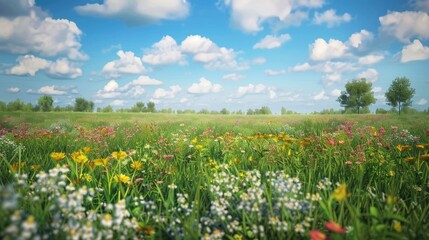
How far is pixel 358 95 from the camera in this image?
241ft

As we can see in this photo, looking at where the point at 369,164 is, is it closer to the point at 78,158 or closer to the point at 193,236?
the point at 193,236

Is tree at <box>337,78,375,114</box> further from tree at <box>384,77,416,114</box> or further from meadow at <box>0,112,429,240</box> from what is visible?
meadow at <box>0,112,429,240</box>

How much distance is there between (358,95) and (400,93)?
1344cm

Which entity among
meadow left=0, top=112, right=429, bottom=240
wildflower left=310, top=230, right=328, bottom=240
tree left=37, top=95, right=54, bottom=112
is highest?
tree left=37, top=95, right=54, bottom=112

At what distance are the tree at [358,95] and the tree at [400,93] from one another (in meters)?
9.25

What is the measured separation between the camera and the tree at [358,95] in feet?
235

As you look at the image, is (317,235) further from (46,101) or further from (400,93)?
(46,101)

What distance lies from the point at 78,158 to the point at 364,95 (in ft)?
259

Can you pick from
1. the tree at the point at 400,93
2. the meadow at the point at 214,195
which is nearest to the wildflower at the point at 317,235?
the meadow at the point at 214,195

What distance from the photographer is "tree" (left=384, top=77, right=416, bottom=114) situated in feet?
196

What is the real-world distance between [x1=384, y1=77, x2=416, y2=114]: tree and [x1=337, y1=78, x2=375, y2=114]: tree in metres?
9.25

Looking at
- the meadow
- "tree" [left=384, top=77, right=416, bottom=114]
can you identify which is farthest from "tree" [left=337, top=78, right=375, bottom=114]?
the meadow

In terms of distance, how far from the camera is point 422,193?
355 cm

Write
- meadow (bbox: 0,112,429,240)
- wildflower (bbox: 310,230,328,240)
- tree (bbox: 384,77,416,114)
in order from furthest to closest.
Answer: tree (bbox: 384,77,416,114) < meadow (bbox: 0,112,429,240) < wildflower (bbox: 310,230,328,240)
